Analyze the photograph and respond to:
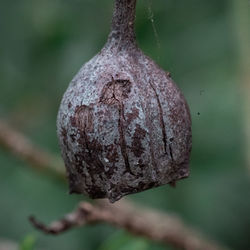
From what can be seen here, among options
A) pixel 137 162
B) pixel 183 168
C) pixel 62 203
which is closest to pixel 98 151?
pixel 137 162

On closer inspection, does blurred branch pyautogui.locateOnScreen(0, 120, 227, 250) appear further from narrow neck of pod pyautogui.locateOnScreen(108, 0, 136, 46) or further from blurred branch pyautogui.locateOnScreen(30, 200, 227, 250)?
narrow neck of pod pyautogui.locateOnScreen(108, 0, 136, 46)

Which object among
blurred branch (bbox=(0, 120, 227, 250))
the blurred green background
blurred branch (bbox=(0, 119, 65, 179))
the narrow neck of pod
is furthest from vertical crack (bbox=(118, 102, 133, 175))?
the blurred green background

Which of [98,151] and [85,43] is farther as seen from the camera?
[85,43]

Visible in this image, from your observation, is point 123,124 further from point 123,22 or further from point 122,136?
point 123,22

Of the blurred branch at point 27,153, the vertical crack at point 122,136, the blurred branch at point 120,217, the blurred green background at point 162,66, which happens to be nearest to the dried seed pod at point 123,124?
the vertical crack at point 122,136

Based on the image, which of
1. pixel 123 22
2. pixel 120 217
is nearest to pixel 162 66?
pixel 120 217

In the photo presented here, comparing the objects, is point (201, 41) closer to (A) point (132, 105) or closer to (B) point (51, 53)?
(B) point (51, 53)
